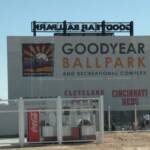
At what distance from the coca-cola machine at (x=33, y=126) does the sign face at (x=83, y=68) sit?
23.9 metres

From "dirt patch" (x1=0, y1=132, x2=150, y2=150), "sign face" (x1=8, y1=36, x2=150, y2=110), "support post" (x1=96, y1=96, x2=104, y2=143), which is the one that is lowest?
"dirt patch" (x1=0, y1=132, x2=150, y2=150)

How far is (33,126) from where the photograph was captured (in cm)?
3834

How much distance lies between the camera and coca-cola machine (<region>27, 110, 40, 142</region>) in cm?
3828

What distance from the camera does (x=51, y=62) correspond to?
6250cm

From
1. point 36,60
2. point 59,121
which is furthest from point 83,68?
point 59,121

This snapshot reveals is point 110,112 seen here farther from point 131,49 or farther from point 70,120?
point 70,120

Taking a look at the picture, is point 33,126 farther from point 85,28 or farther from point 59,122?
point 85,28

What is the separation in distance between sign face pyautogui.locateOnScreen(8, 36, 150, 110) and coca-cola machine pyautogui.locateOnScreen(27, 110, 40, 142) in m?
23.9

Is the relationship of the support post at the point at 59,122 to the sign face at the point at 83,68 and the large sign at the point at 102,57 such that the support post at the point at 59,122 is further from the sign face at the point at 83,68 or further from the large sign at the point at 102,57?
the large sign at the point at 102,57

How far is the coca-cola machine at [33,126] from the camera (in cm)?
3828

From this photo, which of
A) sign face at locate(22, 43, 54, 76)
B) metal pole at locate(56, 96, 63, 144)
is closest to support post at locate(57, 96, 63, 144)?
metal pole at locate(56, 96, 63, 144)

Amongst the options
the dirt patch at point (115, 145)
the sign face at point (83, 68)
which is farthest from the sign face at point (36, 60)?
the dirt patch at point (115, 145)

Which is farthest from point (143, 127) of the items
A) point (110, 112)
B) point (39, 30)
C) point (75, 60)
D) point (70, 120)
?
point (70, 120)

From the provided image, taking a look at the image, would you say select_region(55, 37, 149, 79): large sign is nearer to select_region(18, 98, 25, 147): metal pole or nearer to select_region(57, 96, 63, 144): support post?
select_region(57, 96, 63, 144): support post
